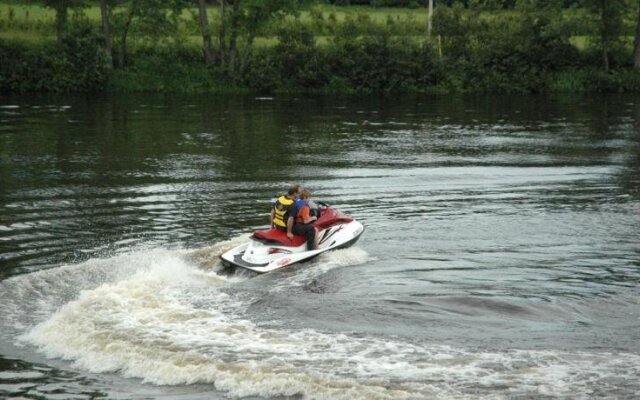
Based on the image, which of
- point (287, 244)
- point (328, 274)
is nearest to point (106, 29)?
point (287, 244)

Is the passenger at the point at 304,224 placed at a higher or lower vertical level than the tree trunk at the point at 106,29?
lower

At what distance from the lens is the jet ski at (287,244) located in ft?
60.4

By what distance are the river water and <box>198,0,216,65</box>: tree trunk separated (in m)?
23.5

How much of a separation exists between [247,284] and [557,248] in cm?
667

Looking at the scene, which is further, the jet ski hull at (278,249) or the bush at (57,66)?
the bush at (57,66)

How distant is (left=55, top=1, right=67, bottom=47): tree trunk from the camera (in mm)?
56844

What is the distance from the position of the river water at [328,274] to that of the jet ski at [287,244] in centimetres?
27

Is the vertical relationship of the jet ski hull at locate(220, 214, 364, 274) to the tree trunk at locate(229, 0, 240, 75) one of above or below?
below

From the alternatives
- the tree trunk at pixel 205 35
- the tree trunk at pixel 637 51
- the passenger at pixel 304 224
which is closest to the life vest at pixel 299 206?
the passenger at pixel 304 224

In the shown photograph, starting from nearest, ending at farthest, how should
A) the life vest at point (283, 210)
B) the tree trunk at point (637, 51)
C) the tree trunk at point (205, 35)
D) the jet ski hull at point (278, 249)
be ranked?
the jet ski hull at point (278, 249), the life vest at point (283, 210), the tree trunk at point (205, 35), the tree trunk at point (637, 51)

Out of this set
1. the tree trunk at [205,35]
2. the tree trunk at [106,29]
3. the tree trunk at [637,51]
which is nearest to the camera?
the tree trunk at [106,29]

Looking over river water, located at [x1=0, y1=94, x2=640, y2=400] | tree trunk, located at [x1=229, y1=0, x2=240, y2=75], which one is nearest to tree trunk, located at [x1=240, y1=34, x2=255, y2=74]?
tree trunk, located at [x1=229, y1=0, x2=240, y2=75]

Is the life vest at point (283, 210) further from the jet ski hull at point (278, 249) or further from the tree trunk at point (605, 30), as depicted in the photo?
the tree trunk at point (605, 30)

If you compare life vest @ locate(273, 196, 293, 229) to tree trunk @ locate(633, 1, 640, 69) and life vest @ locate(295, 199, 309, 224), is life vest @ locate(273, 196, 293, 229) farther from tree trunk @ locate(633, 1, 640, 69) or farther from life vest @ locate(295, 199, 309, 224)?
tree trunk @ locate(633, 1, 640, 69)
